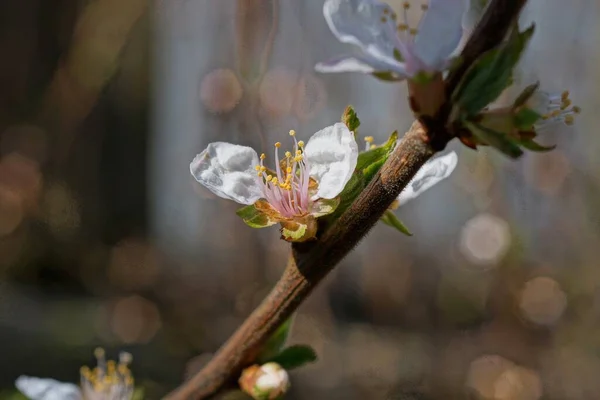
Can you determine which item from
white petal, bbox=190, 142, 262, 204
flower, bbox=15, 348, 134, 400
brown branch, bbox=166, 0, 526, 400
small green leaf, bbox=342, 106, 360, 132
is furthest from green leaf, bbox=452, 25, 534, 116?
flower, bbox=15, 348, 134, 400

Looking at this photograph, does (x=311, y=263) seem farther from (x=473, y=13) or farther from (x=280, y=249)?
(x=280, y=249)

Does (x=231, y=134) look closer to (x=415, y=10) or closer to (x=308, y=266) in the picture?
(x=415, y=10)

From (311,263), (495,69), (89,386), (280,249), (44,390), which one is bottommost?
(280,249)

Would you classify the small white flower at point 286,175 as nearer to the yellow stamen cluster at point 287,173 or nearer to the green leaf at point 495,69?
the yellow stamen cluster at point 287,173

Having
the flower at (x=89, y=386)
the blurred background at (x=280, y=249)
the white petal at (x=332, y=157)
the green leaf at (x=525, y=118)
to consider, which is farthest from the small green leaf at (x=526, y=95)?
the blurred background at (x=280, y=249)

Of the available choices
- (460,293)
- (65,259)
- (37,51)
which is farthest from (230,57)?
(37,51)

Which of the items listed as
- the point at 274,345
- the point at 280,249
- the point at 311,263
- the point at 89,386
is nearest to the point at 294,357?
the point at 274,345
